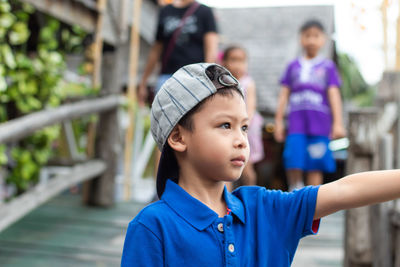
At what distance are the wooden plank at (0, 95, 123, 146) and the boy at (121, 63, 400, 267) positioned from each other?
1585 mm

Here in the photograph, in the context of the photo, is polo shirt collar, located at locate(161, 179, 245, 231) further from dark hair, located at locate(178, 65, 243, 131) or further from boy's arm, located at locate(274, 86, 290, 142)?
boy's arm, located at locate(274, 86, 290, 142)

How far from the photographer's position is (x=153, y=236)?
1184 mm

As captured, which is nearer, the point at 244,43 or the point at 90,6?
the point at 90,6

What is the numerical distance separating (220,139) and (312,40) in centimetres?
277

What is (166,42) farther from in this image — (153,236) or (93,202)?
(153,236)

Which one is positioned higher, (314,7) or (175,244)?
→ (314,7)

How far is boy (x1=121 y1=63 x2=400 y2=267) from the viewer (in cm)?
119

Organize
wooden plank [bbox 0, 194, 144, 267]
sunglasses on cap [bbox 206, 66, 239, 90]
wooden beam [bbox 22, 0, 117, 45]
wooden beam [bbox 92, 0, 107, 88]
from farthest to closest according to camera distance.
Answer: wooden beam [bbox 92, 0, 107, 88]
wooden beam [bbox 22, 0, 117, 45]
wooden plank [bbox 0, 194, 144, 267]
sunglasses on cap [bbox 206, 66, 239, 90]

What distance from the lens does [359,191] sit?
1.20m

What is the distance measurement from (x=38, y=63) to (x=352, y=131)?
7.79 ft

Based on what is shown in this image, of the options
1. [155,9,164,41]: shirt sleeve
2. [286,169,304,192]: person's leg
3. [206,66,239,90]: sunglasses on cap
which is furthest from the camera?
[286,169,304,192]: person's leg

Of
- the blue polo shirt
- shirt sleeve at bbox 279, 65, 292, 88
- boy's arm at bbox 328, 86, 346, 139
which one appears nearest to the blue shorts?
boy's arm at bbox 328, 86, 346, 139

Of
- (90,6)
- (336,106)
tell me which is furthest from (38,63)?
(336,106)

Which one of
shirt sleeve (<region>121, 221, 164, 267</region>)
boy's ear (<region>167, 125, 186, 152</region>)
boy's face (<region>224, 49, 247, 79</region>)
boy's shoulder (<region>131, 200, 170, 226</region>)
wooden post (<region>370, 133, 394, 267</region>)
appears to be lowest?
wooden post (<region>370, 133, 394, 267</region>)
